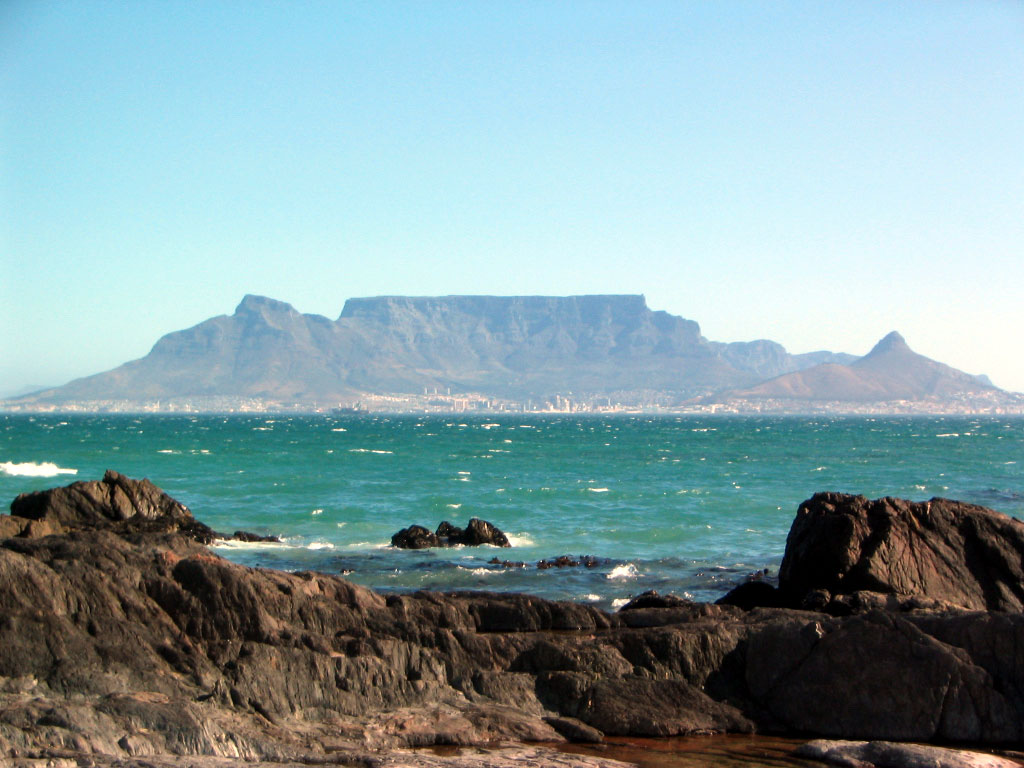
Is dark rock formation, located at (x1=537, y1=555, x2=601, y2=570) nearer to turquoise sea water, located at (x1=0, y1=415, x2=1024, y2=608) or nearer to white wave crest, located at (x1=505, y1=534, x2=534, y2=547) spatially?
turquoise sea water, located at (x1=0, y1=415, x2=1024, y2=608)

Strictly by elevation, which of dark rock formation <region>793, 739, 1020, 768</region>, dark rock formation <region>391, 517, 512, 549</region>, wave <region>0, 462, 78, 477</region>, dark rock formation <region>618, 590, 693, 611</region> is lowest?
wave <region>0, 462, 78, 477</region>

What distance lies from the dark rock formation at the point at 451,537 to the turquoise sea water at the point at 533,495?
0.65 metres

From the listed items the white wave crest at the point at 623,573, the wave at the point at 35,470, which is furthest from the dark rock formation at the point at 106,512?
the wave at the point at 35,470

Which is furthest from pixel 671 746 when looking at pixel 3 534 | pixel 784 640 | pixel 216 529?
pixel 216 529

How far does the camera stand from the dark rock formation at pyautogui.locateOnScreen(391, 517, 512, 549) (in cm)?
2714

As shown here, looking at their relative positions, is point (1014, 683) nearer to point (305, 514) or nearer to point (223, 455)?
point (305, 514)

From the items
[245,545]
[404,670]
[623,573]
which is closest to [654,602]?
[404,670]

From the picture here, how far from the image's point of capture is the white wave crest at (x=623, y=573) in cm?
2173

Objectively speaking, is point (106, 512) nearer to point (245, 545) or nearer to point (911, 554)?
point (245, 545)

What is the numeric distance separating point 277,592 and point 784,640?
5434 mm

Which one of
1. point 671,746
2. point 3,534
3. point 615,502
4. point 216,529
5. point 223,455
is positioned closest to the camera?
point 671,746

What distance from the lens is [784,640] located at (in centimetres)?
1107

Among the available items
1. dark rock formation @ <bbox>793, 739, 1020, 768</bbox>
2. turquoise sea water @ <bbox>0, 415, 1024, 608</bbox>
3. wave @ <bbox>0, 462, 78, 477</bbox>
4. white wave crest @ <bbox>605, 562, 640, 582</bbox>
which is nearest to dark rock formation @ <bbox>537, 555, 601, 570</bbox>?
turquoise sea water @ <bbox>0, 415, 1024, 608</bbox>

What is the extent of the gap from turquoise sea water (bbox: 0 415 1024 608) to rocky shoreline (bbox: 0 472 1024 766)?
746 cm
